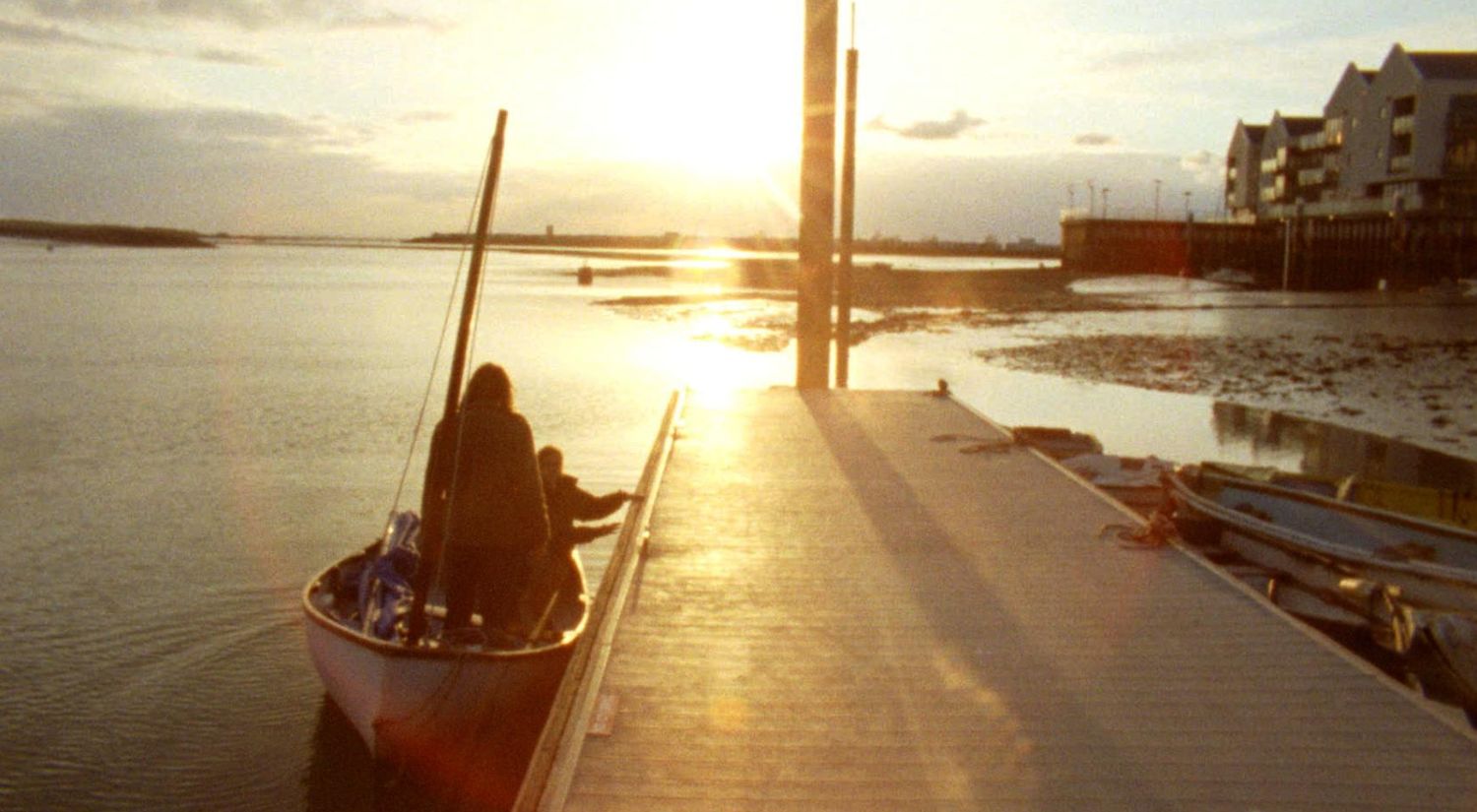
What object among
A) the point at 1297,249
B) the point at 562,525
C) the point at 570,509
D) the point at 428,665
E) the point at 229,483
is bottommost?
the point at 229,483

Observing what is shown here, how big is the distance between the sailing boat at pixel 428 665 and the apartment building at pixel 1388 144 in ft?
276

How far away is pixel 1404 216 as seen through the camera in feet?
267

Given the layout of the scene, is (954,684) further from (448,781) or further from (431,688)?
(448,781)

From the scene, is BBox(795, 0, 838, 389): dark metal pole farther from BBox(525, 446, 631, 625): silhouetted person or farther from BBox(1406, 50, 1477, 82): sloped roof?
BBox(1406, 50, 1477, 82): sloped roof

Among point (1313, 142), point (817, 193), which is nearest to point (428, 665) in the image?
A: point (817, 193)

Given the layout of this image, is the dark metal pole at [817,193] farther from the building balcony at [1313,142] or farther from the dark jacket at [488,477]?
the building balcony at [1313,142]

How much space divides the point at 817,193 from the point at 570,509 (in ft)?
35.8

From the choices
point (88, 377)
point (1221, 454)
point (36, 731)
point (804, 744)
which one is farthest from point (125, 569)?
point (88, 377)

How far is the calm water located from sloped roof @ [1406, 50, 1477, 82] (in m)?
52.8

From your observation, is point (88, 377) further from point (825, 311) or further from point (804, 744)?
point (804, 744)

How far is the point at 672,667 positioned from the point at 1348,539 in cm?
819

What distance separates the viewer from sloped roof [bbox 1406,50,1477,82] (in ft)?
269

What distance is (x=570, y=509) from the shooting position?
11.3 metres

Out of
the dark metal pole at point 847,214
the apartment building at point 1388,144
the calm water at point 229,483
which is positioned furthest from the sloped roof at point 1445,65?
the dark metal pole at point 847,214
